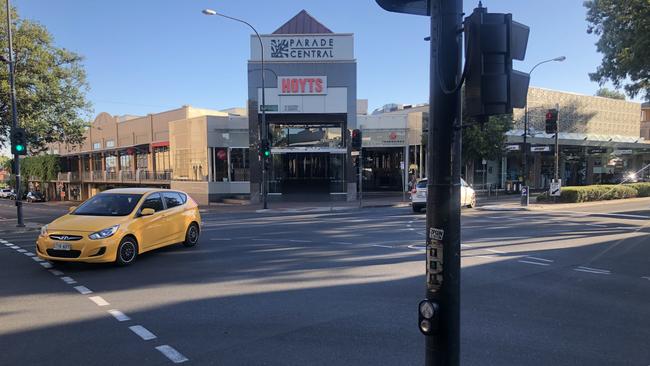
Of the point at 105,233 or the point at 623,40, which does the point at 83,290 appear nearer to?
the point at 105,233

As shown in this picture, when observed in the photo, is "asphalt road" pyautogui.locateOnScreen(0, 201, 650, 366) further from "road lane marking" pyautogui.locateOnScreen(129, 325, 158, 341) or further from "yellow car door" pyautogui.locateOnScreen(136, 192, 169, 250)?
"yellow car door" pyautogui.locateOnScreen(136, 192, 169, 250)

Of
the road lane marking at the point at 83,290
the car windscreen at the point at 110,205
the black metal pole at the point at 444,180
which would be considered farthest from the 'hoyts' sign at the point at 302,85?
the black metal pole at the point at 444,180

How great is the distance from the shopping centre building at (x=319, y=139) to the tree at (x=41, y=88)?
1073cm

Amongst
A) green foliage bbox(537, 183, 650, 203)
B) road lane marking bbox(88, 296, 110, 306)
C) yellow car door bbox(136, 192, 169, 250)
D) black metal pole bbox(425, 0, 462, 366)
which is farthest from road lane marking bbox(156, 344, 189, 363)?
green foliage bbox(537, 183, 650, 203)

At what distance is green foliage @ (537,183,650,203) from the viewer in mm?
A: 26062

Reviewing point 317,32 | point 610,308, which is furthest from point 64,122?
point 610,308

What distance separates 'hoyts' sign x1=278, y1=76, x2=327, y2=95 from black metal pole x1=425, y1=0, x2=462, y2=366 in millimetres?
27841

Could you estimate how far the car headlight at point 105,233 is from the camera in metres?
8.26

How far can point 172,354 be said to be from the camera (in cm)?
452

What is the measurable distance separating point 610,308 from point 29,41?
24633 mm

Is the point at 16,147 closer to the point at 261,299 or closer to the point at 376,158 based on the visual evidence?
the point at 261,299

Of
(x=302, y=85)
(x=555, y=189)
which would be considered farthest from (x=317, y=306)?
(x=302, y=85)

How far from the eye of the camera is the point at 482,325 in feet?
17.5

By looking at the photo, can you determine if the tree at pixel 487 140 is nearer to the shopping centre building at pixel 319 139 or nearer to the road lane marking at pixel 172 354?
the shopping centre building at pixel 319 139
